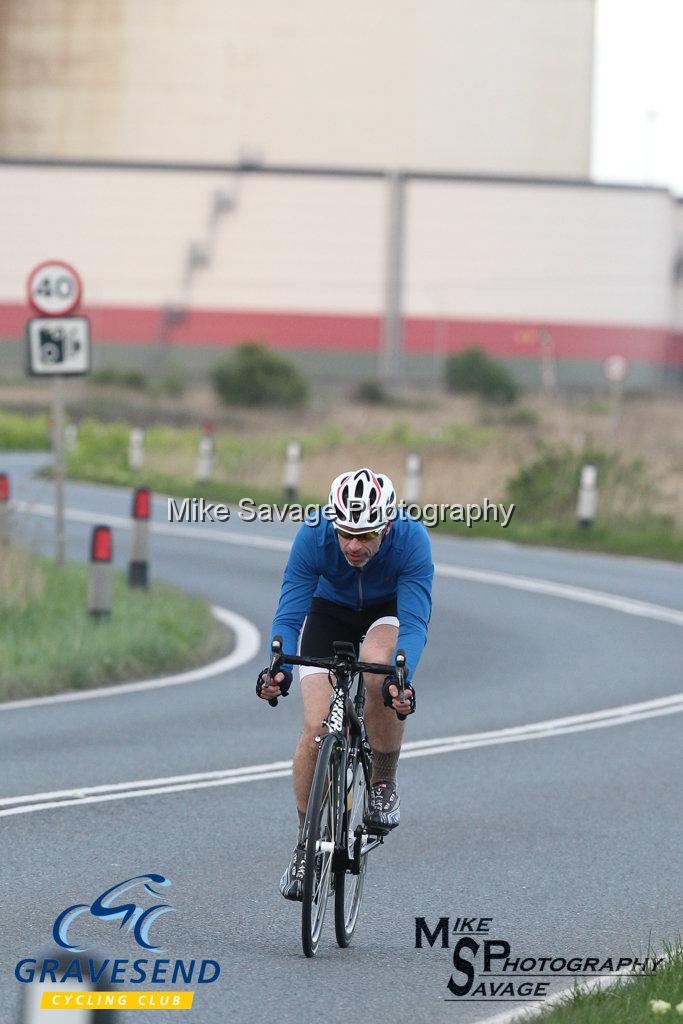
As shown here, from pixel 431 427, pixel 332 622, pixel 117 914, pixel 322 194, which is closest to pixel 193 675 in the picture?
pixel 332 622

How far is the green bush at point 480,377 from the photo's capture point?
74.0 meters

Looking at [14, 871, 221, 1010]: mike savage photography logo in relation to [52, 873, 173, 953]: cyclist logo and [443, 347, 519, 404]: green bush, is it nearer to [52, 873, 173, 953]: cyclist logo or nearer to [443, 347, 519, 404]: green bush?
[52, 873, 173, 953]: cyclist logo

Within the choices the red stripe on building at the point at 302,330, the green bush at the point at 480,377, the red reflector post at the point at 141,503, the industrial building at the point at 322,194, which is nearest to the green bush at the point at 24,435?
the red stripe on building at the point at 302,330

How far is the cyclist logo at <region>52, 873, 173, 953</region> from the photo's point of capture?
6379 millimetres

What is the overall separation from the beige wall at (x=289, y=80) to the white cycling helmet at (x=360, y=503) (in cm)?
7627

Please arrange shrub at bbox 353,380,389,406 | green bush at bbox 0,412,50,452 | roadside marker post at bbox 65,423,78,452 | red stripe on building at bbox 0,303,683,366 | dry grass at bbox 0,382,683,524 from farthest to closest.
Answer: red stripe on building at bbox 0,303,683,366, shrub at bbox 353,380,389,406, green bush at bbox 0,412,50,452, roadside marker post at bbox 65,423,78,452, dry grass at bbox 0,382,683,524

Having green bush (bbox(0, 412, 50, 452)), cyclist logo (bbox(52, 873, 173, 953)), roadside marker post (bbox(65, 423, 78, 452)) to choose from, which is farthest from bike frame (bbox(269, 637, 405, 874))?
green bush (bbox(0, 412, 50, 452))

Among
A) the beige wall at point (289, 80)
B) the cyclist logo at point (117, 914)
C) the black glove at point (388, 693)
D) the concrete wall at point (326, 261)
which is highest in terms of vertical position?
the beige wall at point (289, 80)

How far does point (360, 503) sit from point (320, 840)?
1.20 metres

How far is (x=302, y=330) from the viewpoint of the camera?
7838 centimetres

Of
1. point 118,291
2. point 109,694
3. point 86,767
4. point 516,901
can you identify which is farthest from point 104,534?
point 118,291

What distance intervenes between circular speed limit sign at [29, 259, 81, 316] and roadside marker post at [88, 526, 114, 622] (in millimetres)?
3231

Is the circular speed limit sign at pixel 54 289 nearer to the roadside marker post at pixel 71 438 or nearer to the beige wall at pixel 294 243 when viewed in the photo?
the roadside marker post at pixel 71 438

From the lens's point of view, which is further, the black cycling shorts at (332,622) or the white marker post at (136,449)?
the white marker post at (136,449)
